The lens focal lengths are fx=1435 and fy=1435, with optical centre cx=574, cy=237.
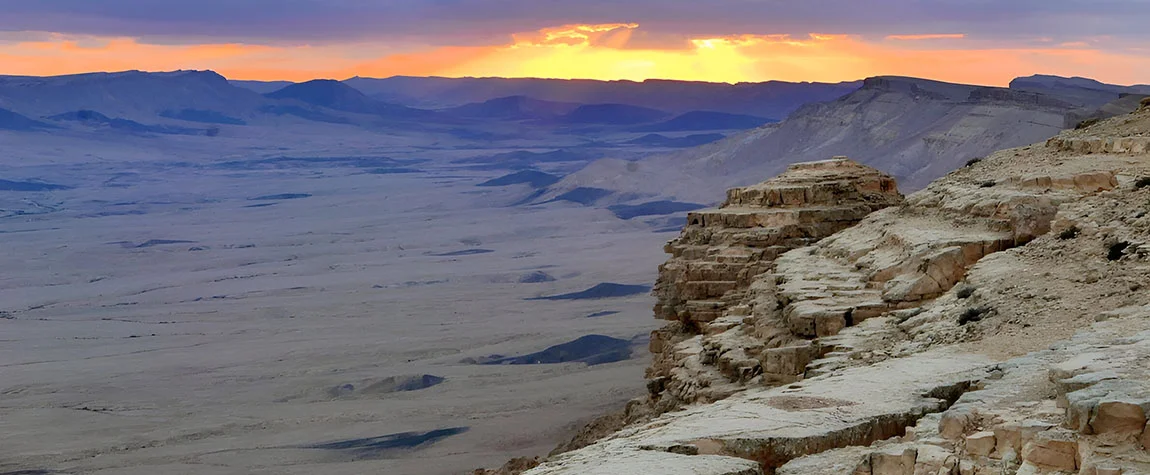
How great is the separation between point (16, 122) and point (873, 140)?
13070 centimetres

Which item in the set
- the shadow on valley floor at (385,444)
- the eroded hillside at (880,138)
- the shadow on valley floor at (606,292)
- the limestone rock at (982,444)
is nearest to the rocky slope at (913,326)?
the limestone rock at (982,444)

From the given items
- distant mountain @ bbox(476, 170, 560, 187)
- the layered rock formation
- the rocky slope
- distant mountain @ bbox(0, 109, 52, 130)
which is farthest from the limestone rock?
distant mountain @ bbox(0, 109, 52, 130)

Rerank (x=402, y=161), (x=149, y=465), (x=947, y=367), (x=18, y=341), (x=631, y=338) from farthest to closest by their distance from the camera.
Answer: (x=402, y=161) < (x=18, y=341) < (x=631, y=338) < (x=149, y=465) < (x=947, y=367)

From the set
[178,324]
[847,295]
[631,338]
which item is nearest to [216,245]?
[178,324]

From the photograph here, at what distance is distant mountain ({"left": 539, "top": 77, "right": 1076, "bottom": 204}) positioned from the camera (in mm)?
80375

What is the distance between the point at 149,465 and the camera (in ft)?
105

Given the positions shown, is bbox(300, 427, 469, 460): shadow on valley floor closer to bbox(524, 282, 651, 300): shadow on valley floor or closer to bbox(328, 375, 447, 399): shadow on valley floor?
bbox(328, 375, 447, 399): shadow on valley floor

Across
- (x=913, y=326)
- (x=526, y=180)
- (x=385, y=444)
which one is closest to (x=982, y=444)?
(x=913, y=326)

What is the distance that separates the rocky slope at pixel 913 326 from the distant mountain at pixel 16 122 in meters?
176

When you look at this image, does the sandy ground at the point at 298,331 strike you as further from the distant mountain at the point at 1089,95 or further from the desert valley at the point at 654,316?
the distant mountain at the point at 1089,95

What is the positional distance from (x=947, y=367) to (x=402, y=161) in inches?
6641

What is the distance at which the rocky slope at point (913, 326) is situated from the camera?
9.75m

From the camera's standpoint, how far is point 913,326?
15.7 m

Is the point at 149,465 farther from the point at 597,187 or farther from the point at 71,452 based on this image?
the point at 597,187
